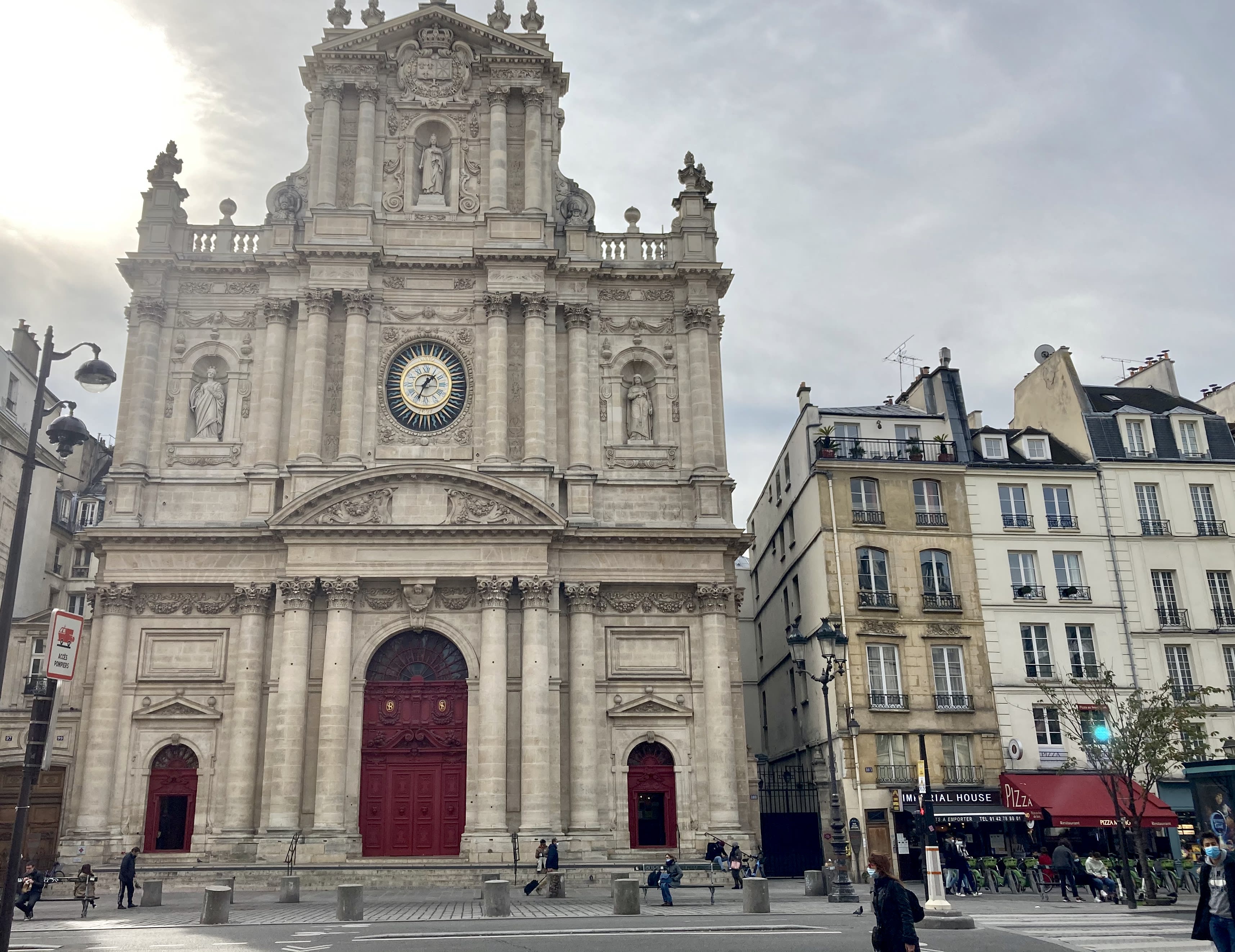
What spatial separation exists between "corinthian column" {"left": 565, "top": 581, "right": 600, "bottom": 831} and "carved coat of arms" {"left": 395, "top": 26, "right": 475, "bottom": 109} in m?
18.7

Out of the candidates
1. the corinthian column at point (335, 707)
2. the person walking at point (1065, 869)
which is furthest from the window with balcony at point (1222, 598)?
the corinthian column at point (335, 707)

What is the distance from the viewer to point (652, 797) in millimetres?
33219

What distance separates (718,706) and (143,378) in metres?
21.4

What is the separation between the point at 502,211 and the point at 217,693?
18.3 metres

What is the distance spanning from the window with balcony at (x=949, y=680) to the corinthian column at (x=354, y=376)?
→ 65.3 ft

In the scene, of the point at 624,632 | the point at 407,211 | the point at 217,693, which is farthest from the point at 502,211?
the point at 217,693

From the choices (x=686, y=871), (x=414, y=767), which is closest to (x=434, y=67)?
(x=414, y=767)

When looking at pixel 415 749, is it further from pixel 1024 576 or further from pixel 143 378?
pixel 1024 576

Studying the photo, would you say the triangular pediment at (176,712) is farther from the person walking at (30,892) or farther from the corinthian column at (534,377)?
the corinthian column at (534,377)

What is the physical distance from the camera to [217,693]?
33125mm

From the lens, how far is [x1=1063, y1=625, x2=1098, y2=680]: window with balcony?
117ft

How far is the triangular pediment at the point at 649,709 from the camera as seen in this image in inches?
1313

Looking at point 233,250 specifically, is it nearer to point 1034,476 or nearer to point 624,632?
point 624,632

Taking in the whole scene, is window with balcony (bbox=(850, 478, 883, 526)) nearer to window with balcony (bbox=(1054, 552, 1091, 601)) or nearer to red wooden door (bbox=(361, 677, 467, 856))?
window with balcony (bbox=(1054, 552, 1091, 601))
